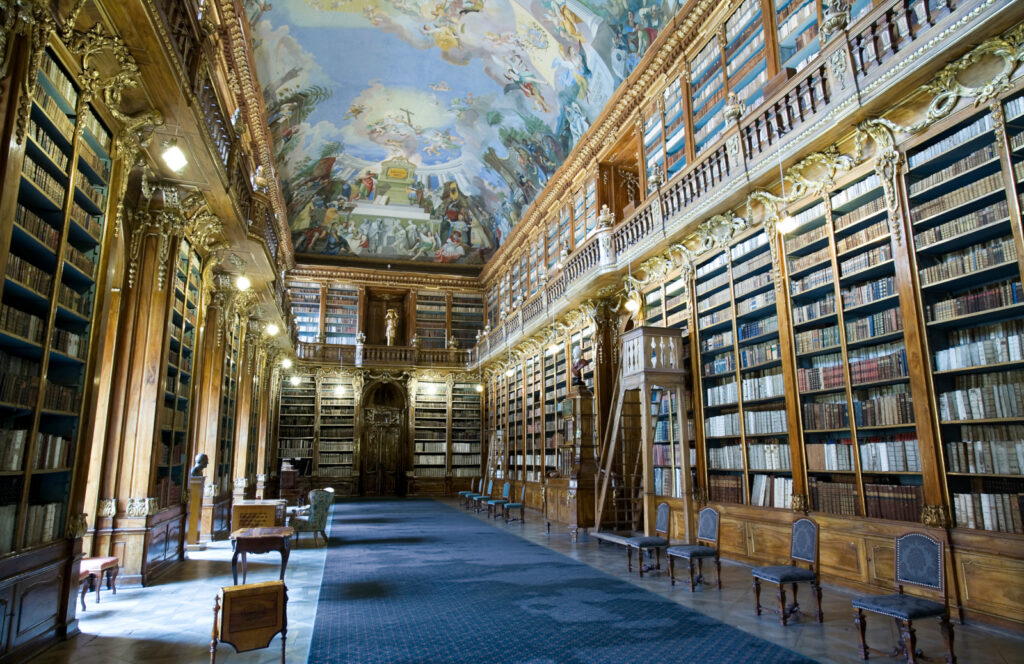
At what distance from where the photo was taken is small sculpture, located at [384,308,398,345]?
19.0 m

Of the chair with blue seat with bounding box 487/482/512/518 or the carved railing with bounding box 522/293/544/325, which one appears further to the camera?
the carved railing with bounding box 522/293/544/325

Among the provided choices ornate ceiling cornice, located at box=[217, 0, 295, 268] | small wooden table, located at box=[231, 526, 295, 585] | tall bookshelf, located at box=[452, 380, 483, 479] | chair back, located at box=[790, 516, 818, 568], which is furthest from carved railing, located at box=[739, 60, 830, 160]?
tall bookshelf, located at box=[452, 380, 483, 479]

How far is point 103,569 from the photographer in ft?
16.0

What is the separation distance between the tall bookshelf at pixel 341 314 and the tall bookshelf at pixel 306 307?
0.30 metres

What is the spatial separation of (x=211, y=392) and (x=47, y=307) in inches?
236

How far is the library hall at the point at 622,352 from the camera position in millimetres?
3820

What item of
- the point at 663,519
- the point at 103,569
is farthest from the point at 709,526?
the point at 103,569

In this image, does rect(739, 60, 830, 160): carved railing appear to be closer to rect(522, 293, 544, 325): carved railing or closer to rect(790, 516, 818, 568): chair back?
rect(790, 516, 818, 568): chair back

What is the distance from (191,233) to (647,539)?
20.6 feet

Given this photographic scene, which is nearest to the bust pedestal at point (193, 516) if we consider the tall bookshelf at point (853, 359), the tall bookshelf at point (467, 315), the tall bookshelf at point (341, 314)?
the tall bookshelf at point (853, 359)

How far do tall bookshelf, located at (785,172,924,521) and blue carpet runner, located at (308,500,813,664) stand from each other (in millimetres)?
1953

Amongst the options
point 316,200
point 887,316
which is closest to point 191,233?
point 887,316

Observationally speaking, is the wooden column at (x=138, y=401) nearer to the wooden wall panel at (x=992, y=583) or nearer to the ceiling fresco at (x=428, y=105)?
the ceiling fresco at (x=428, y=105)

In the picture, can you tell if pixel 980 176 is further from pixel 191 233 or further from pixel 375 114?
pixel 375 114
